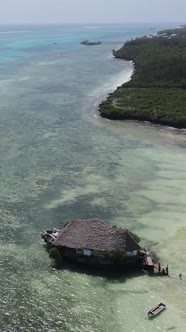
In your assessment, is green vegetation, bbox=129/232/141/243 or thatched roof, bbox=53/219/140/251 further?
green vegetation, bbox=129/232/141/243

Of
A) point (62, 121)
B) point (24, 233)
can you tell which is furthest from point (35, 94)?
point (24, 233)

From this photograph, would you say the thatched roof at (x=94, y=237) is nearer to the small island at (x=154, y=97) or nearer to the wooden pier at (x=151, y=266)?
the wooden pier at (x=151, y=266)

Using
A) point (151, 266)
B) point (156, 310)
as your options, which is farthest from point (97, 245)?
point (156, 310)

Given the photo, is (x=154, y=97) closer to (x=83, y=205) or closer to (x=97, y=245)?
(x=83, y=205)

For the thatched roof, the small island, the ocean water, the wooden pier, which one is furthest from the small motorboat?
the small island

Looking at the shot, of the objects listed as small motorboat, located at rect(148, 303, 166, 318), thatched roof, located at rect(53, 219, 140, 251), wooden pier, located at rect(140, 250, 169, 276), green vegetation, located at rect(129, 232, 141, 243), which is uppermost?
thatched roof, located at rect(53, 219, 140, 251)

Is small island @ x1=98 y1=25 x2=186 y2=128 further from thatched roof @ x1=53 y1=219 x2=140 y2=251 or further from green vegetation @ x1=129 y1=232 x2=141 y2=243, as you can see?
thatched roof @ x1=53 y1=219 x2=140 y2=251
